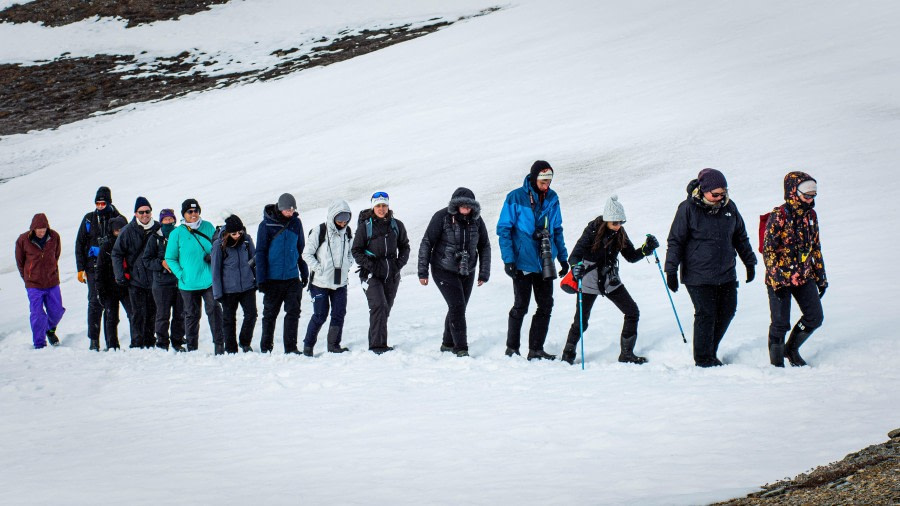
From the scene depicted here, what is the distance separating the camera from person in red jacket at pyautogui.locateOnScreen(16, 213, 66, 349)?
1137cm

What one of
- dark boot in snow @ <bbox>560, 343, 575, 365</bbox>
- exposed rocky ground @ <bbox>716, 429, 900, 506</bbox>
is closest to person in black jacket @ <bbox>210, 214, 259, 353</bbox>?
dark boot in snow @ <bbox>560, 343, 575, 365</bbox>

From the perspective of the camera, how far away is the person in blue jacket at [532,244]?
8.15 metres

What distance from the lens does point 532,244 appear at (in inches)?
322

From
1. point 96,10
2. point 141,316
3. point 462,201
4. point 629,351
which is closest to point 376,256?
point 462,201

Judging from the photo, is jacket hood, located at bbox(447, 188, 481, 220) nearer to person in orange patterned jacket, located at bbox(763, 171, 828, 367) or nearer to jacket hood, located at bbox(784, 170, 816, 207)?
person in orange patterned jacket, located at bbox(763, 171, 828, 367)

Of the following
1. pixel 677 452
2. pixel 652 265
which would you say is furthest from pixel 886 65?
pixel 677 452

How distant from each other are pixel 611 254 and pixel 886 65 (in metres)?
13.1

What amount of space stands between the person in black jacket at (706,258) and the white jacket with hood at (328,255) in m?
3.84

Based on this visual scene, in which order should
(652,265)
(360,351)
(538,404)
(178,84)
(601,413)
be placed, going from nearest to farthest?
(601,413) < (538,404) < (360,351) < (652,265) < (178,84)

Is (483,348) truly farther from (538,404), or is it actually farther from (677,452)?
(677,452)

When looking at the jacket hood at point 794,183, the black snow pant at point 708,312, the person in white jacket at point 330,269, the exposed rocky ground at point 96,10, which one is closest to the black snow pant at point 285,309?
the person in white jacket at point 330,269

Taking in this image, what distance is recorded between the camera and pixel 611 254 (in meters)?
8.12

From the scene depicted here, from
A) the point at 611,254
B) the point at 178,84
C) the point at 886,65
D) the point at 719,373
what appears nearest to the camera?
the point at 719,373

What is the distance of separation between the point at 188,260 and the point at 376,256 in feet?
8.57
